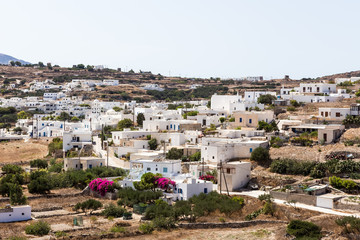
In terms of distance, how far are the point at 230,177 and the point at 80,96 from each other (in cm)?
6912

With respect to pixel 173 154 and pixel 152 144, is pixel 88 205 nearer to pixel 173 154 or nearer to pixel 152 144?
Result: pixel 173 154

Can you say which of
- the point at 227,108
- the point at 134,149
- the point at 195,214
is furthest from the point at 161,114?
the point at 195,214

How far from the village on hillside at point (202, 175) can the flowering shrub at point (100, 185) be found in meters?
0.13

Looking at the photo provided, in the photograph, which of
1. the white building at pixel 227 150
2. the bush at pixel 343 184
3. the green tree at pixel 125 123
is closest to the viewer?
the bush at pixel 343 184

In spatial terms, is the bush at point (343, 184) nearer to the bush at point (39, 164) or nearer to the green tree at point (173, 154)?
the green tree at point (173, 154)

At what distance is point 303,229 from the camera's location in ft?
76.0

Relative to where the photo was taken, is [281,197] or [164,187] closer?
[281,197]

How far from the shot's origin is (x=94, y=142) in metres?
45.2

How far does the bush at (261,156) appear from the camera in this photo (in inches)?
1313

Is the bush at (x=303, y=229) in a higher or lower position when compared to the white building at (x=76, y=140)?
lower

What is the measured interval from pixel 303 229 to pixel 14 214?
1346 cm

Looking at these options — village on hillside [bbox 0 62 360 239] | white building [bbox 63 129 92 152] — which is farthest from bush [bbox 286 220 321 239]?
white building [bbox 63 129 92 152]

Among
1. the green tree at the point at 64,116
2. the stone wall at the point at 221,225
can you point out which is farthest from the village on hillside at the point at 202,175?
the green tree at the point at 64,116

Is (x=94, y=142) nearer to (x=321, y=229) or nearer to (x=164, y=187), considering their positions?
(x=164, y=187)
